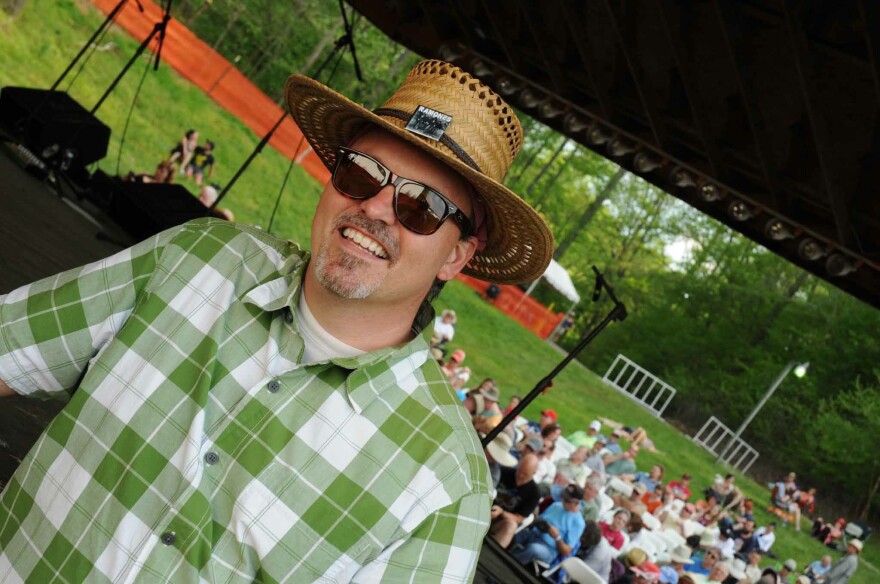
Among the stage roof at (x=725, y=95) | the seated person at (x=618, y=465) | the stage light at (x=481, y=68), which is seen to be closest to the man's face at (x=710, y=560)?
the seated person at (x=618, y=465)

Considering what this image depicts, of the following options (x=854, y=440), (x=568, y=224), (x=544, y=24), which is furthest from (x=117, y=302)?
(x=568, y=224)

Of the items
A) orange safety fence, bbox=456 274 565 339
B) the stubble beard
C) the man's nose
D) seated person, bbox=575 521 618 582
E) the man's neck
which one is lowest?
seated person, bbox=575 521 618 582

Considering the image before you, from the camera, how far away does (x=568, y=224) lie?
26.9 metres

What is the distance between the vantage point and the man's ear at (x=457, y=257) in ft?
6.22

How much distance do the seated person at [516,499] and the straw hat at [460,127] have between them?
4.81 metres

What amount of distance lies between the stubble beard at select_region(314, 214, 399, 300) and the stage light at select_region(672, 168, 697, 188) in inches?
134

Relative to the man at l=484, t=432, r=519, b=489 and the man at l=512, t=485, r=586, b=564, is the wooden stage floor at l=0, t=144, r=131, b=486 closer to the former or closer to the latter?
the man at l=484, t=432, r=519, b=489

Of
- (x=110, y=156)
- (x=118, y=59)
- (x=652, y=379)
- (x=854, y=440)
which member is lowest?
(x=110, y=156)

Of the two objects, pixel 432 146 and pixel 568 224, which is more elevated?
pixel 568 224

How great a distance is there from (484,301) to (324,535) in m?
19.6

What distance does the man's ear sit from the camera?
74.7 inches

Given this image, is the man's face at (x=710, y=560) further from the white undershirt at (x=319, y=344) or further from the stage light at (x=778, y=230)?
the white undershirt at (x=319, y=344)

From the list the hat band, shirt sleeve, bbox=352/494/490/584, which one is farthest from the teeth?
shirt sleeve, bbox=352/494/490/584

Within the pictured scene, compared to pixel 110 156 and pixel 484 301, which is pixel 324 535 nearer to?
pixel 110 156
